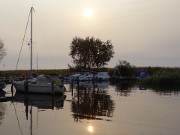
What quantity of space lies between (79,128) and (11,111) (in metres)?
7.67

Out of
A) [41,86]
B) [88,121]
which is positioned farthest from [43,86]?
[88,121]

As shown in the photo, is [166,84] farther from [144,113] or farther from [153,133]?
[153,133]

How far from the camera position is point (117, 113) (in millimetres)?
20094

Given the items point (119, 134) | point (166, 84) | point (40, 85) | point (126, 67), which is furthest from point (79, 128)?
point (126, 67)

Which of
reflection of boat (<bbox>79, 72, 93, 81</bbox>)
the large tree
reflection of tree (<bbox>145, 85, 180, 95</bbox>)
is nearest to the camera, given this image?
reflection of tree (<bbox>145, 85, 180, 95</bbox>)

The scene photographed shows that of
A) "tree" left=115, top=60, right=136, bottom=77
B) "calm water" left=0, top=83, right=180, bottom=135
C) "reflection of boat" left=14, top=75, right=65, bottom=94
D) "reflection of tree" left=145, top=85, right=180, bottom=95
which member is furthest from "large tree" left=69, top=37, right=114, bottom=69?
"calm water" left=0, top=83, right=180, bottom=135

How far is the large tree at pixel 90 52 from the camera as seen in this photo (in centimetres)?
8106

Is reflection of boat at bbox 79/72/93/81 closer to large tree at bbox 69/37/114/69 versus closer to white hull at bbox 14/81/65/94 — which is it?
large tree at bbox 69/37/114/69

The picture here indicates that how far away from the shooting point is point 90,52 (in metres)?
81.8

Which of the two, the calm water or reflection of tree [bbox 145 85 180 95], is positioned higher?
reflection of tree [bbox 145 85 180 95]

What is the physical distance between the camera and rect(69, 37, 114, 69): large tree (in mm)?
81062

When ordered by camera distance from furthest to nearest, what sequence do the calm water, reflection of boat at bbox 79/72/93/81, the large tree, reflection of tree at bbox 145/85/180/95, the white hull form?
the large tree → reflection of boat at bbox 79/72/93/81 → reflection of tree at bbox 145/85/180/95 → the white hull → the calm water

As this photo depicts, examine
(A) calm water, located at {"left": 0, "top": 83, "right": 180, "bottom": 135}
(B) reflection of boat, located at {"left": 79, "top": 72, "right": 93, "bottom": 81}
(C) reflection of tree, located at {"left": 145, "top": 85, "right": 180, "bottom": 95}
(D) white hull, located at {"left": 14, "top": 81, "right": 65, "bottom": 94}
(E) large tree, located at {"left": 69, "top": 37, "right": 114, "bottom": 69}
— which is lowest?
(A) calm water, located at {"left": 0, "top": 83, "right": 180, "bottom": 135}

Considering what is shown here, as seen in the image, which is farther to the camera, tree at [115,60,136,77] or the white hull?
tree at [115,60,136,77]
